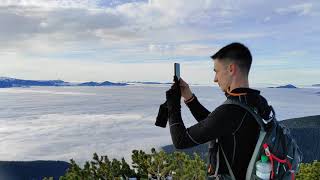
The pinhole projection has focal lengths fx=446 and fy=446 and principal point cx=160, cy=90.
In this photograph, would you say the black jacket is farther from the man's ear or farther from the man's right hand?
the man's right hand

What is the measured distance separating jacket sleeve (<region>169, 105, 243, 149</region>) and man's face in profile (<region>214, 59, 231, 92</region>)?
317 millimetres

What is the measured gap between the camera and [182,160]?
20.2 meters

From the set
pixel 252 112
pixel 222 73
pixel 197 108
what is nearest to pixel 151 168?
pixel 197 108

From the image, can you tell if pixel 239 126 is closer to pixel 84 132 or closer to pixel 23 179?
pixel 23 179

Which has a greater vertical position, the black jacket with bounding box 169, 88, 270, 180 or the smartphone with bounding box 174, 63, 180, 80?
the smartphone with bounding box 174, 63, 180, 80

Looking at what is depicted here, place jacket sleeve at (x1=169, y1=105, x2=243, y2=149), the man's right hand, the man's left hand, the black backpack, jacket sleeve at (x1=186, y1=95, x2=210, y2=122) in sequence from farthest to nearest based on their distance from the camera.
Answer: jacket sleeve at (x1=186, y1=95, x2=210, y2=122) < the man's right hand < the man's left hand < the black backpack < jacket sleeve at (x1=169, y1=105, x2=243, y2=149)

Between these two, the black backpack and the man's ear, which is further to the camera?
the man's ear

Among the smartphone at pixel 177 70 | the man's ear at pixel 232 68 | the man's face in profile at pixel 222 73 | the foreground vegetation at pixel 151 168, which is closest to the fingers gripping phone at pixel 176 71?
the smartphone at pixel 177 70

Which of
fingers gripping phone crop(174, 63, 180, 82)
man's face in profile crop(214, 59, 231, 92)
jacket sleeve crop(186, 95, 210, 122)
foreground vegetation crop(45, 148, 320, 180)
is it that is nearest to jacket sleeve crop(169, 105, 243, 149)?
man's face in profile crop(214, 59, 231, 92)

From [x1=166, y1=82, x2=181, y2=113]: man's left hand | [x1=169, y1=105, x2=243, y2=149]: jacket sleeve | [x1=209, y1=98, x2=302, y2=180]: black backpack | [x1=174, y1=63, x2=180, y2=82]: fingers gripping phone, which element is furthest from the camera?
[x1=174, y1=63, x2=180, y2=82]: fingers gripping phone

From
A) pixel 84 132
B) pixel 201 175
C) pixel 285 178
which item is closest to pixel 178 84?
pixel 285 178

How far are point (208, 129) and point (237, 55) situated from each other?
0.75 m

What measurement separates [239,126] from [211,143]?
0.34 metres

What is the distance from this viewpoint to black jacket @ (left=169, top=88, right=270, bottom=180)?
12.2ft
